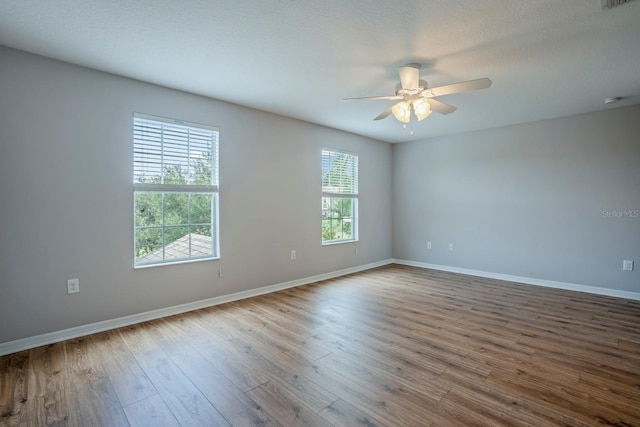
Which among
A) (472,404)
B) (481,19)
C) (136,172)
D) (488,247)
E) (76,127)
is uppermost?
(481,19)

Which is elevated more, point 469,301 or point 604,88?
point 604,88

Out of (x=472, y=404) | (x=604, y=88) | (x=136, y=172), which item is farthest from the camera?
(x=604, y=88)

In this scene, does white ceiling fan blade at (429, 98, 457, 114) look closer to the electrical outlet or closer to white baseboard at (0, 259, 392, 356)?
white baseboard at (0, 259, 392, 356)

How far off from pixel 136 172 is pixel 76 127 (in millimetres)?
615

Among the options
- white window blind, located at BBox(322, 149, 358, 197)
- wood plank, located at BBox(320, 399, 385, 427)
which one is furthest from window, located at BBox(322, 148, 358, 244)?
wood plank, located at BBox(320, 399, 385, 427)

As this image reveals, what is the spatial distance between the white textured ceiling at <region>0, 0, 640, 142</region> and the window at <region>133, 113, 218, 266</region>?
503 mm

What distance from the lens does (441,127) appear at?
5051mm

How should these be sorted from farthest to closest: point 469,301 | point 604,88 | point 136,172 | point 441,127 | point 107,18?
1. point 441,127
2. point 469,301
3. point 604,88
4. point 136,172
5. point 107,18

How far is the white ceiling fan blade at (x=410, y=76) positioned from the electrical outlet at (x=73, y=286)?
3524 mm

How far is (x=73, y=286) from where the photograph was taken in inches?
110

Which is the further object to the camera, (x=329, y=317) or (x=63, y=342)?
(x=329, y=317)

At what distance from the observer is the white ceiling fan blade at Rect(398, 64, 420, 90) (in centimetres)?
270

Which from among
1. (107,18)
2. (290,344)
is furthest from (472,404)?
(107,18)

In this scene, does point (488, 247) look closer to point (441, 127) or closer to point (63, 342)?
point (441, 127)
